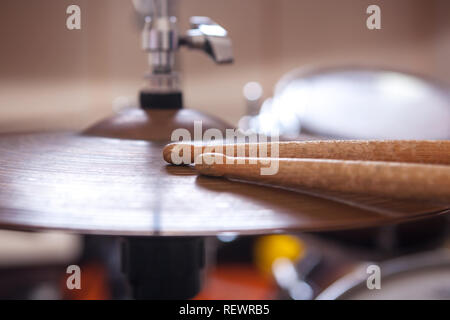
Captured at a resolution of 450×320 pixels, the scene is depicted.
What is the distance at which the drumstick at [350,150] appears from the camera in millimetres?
353

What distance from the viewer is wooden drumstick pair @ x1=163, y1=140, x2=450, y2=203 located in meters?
0.28

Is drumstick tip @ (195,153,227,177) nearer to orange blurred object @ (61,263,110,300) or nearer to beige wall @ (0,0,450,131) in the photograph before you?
orange blurred object @ (61,263,110,300)

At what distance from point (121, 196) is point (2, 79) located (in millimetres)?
1216

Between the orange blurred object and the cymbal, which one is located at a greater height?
the cymbal

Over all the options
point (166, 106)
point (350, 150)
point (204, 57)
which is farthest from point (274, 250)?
point (350, 150)

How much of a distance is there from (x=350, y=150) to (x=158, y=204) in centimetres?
17

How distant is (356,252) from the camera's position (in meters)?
1.12

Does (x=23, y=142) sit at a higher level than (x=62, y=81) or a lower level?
lower

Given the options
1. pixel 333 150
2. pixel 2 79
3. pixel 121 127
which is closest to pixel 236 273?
pixel 2 79

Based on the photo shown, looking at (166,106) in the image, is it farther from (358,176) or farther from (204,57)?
(204,57)

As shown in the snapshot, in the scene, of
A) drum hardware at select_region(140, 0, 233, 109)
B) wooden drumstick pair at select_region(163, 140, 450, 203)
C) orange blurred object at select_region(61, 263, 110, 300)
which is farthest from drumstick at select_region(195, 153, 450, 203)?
orange blurred object at select_region(61, 263, 110, 300)

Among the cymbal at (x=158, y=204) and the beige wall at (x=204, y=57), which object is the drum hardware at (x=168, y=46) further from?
the beige wall at (x=204, y=57)

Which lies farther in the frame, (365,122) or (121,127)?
(365,122)

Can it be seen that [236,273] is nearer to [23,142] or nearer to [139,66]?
[139,66]
